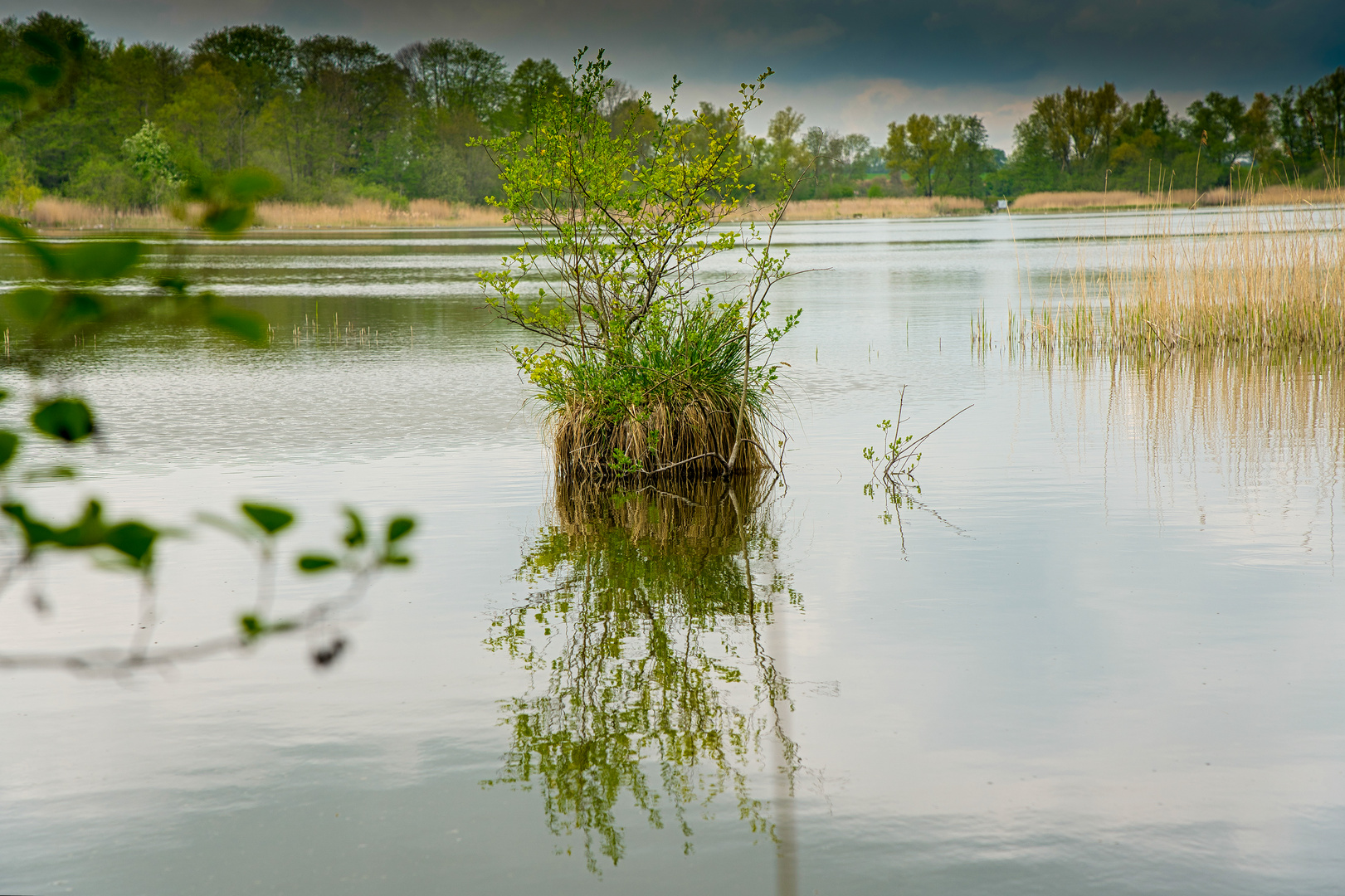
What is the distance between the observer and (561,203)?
9.77 metres

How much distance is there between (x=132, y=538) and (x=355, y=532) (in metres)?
0.24

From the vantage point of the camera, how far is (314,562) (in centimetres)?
138

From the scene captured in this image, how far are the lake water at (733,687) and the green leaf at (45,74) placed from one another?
19.8 inches

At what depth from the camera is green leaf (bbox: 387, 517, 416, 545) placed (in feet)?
4.56

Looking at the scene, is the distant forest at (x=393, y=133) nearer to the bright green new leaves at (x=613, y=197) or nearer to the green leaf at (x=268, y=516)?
the bright green new leaves at (x=613, y=197)

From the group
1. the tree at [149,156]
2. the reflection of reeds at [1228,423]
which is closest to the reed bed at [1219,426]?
the reflection of reeds at [1228,423]

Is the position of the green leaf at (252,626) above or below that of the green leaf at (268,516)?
below

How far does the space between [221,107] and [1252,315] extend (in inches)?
2983

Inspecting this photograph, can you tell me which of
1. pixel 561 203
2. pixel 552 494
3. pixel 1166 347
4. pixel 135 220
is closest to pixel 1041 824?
pixel 552 494

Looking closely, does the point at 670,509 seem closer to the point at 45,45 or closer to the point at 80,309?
the point at 45,45

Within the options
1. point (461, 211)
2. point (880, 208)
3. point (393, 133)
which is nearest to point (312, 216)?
point (461, 211)

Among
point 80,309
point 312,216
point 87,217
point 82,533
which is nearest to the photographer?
point 82,533

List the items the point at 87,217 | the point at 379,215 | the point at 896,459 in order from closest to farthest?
the point at 896,459 < the point at 87,217 < the point at 379,215

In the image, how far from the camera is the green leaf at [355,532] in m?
1.36
